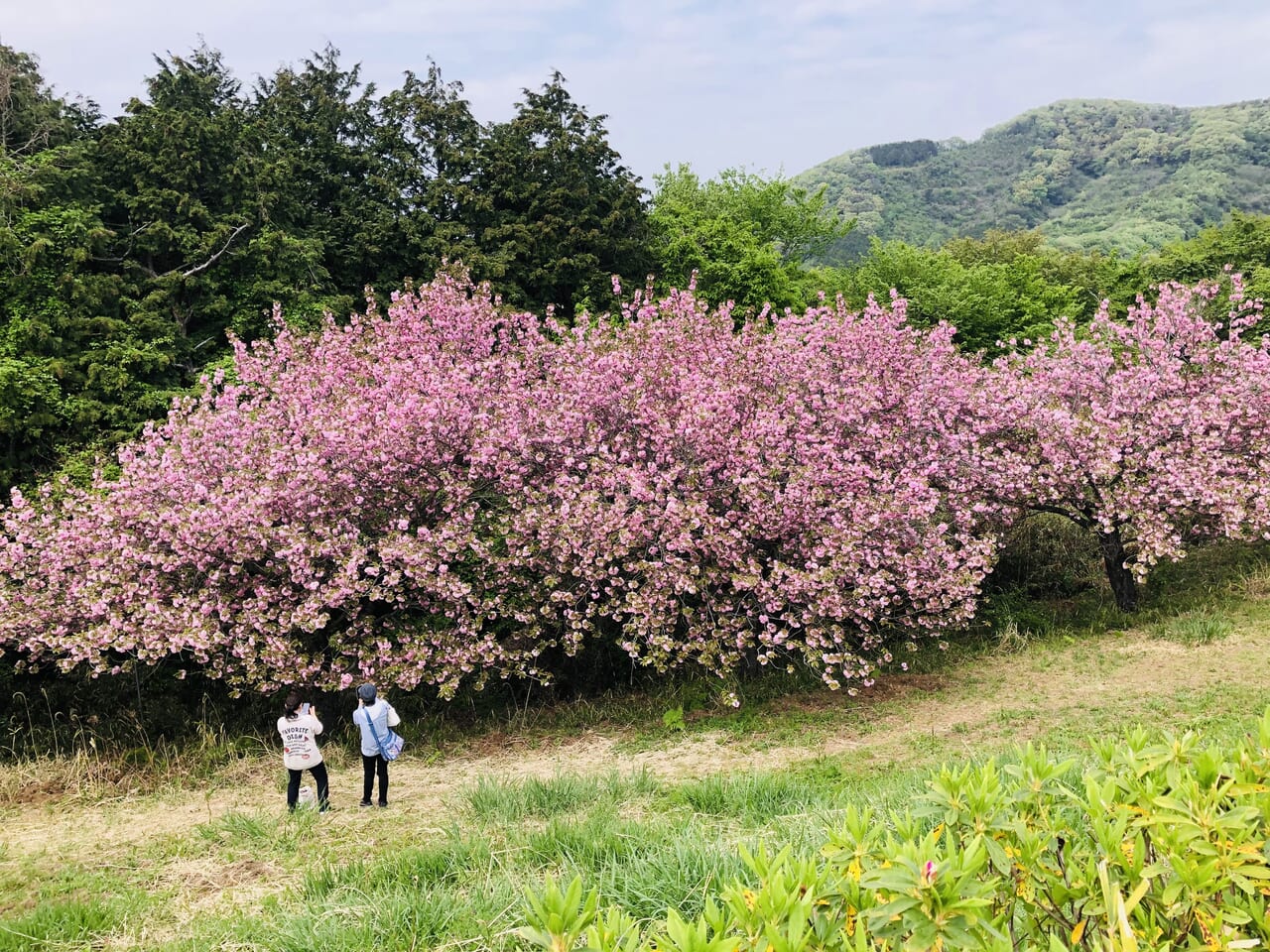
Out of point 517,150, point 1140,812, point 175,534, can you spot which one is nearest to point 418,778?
point 175,534

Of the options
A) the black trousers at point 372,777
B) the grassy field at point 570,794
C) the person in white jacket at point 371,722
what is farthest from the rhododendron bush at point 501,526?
the person in white jacket at point 371,722

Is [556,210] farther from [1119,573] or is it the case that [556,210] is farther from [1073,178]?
[1073,178]

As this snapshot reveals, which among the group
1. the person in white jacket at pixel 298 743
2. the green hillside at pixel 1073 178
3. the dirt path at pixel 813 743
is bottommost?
the dirt path at pixel 813 743

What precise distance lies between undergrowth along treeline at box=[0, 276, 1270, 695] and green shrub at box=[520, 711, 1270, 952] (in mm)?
7211

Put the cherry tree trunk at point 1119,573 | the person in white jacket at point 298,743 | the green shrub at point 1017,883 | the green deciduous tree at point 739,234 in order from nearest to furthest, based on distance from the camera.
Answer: the green shrub at point 1017,883 → the person in white jacket at point 298,743 → the cherry tree trunk at point 1119,573 → the green deciduous tree at point 739,234

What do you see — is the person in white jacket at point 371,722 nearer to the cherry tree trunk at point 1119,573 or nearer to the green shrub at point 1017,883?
the green shrub at point 1017,883

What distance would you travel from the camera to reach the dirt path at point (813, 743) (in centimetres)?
787

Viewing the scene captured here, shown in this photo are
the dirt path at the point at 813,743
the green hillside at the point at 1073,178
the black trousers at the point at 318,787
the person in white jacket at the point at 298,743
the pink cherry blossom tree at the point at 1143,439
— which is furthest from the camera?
the green hillside at the point at 1073,178

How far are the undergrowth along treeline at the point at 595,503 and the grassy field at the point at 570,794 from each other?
1.03 meters

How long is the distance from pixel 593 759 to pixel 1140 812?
7.77 meters

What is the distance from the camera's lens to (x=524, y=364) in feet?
42.0

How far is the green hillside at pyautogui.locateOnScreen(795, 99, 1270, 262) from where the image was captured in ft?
216

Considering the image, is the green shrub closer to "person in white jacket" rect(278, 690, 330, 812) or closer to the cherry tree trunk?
"person in white jacket" rect(278, 690, 330, 812)

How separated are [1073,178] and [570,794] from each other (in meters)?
104
